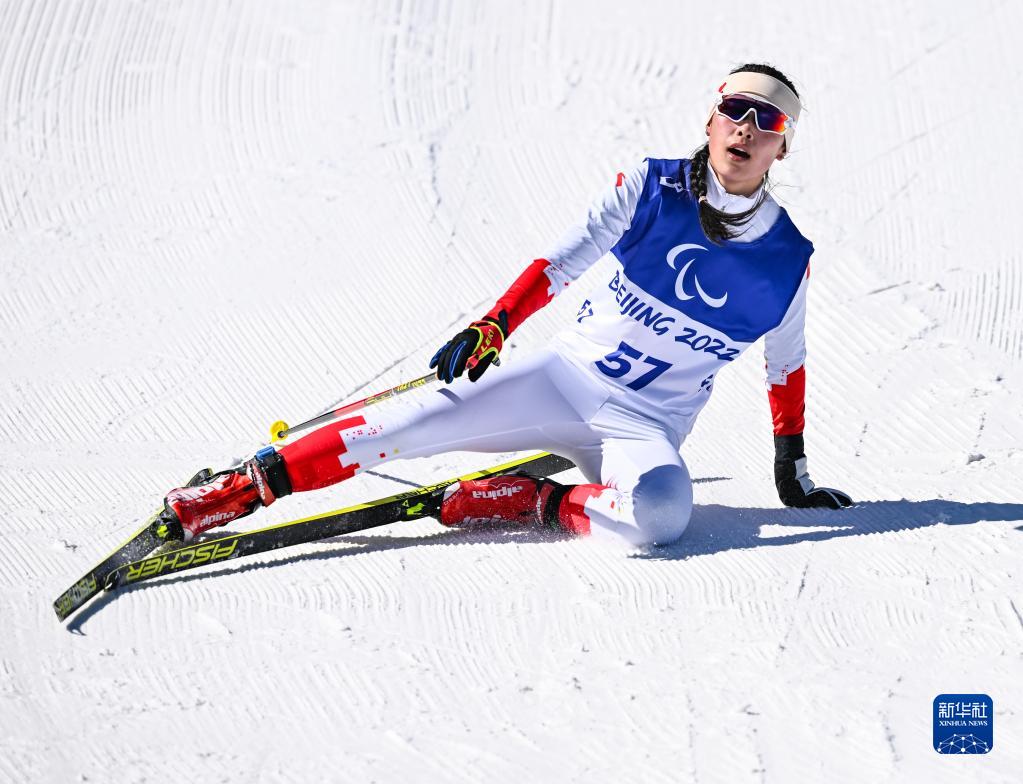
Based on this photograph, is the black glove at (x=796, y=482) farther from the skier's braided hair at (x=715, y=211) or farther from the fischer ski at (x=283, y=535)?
the fischer ski at (x=283, y=535)

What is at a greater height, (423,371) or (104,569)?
(423,371)

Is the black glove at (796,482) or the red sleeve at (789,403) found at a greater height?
the red sleeve at (789,403)

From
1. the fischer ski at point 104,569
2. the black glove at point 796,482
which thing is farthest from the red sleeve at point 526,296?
the fischer ski at point 104,569

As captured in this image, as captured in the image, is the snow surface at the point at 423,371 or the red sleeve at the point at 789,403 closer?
the snow surface at the point at 423,371

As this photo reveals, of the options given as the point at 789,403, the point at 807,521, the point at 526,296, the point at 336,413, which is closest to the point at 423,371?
the point at 336,413

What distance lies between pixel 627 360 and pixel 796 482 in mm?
679

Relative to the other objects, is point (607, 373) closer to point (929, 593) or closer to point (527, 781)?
point (929, 593)

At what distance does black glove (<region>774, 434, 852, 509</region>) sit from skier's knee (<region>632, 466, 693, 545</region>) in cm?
48

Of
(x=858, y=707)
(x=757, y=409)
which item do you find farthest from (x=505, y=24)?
(x=858, y=707)

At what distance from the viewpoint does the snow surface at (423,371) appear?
104 inches

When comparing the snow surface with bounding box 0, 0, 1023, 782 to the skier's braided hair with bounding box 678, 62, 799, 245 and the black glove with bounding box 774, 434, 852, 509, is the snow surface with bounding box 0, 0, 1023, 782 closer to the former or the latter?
the black glove with bounding box 774, 434, 852, 509

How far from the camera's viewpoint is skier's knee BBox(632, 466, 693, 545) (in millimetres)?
3355

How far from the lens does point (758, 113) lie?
333 centimetres

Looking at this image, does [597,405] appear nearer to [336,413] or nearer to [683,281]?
[683,281]
